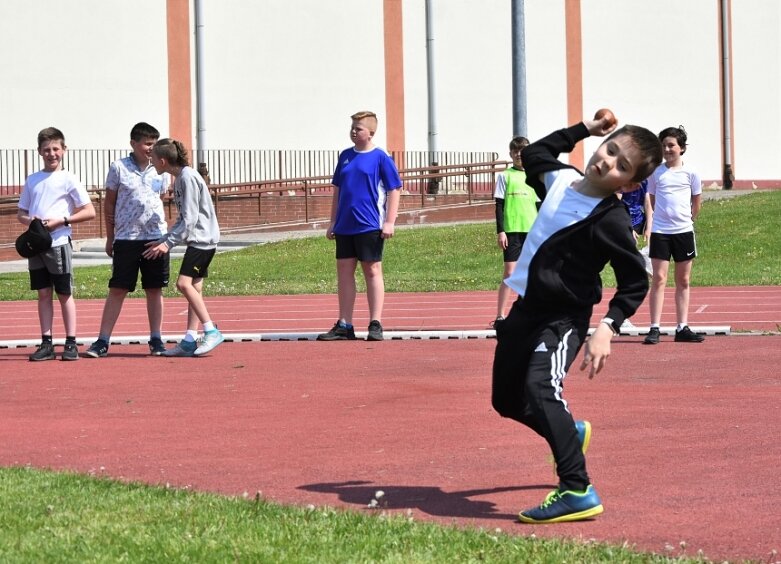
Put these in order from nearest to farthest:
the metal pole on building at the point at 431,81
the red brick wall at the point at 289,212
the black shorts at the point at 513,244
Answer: the black shorts at the point at 513,244
the red brick wall at the point at 289,212
the metal pole on building at the point at 431,81

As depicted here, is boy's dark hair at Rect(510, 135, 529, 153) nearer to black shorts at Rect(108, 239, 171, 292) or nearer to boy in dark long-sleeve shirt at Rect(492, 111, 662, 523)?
black shorts at Rect(108, 239, 171, 292)

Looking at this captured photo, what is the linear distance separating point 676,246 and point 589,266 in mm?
6412

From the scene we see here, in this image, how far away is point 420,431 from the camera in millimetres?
8117

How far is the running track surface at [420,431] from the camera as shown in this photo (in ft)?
20.2

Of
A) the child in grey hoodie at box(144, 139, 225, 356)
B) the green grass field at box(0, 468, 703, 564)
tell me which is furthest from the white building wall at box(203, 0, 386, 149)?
the green grass field at box(0, 468, 703, 564)

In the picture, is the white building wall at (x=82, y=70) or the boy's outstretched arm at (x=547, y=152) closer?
the boy's outstretched arm at (x=547, y=152)

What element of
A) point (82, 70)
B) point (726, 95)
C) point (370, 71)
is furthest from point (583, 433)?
point (726, 95)

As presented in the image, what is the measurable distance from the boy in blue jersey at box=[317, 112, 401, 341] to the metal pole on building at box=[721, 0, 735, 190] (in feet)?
117

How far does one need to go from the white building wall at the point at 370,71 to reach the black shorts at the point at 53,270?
2402 centimetres

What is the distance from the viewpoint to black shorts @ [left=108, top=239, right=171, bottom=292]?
11.9 meters

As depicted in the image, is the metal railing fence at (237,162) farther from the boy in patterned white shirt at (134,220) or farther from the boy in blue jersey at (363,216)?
the boy in patterned white shirt at (134,220)

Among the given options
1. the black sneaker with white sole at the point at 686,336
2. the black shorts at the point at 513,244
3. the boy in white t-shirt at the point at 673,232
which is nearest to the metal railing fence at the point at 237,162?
the black shorts at the point at 513,244

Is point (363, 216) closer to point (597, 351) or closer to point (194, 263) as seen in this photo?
point (194, 263)

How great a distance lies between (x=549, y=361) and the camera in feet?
20.1
